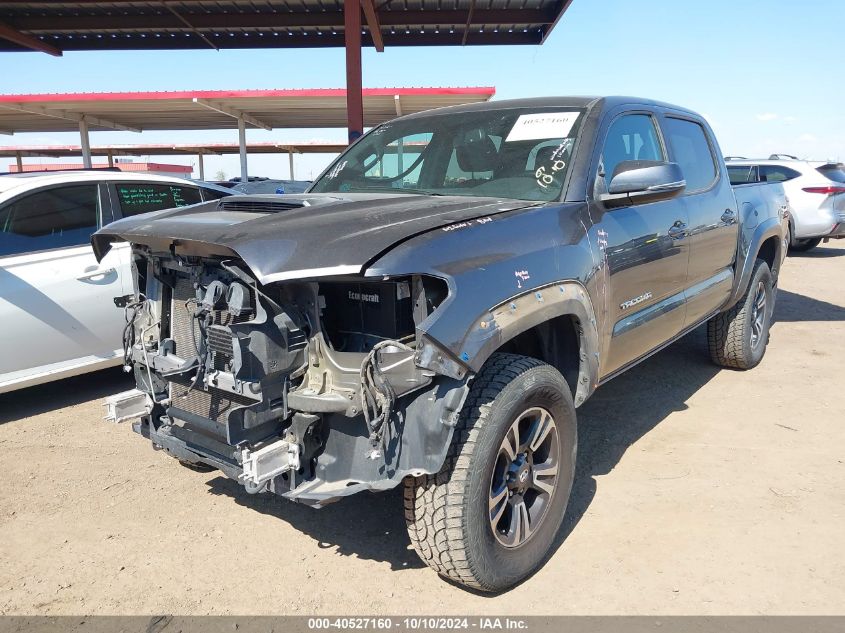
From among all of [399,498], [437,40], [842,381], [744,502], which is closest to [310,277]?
[399,498]

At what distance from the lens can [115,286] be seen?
15.6ft

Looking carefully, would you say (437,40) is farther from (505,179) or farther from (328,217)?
(328,217)

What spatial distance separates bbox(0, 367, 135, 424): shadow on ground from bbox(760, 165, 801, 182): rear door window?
11.7m

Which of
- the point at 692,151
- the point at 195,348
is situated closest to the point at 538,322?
the point at 195,348

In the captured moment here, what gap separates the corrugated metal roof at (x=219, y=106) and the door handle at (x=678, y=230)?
1173 cm

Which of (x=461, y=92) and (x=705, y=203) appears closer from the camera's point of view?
(x=705, y=203)

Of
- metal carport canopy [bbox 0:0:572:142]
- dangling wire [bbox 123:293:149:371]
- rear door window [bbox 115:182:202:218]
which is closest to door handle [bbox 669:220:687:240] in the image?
dangling wire [bbox 123:293:149:371]

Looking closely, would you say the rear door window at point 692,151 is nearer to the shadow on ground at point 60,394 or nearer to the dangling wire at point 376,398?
the dangling wire at point 376,398

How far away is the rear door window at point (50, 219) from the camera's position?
4.43 m

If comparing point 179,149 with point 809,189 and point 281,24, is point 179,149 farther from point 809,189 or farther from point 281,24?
point 809,189

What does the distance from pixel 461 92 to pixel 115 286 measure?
38.6ft

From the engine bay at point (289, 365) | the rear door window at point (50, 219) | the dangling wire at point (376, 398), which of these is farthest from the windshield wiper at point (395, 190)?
the rear door window at point (50, 219)

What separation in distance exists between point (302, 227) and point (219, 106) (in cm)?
1638

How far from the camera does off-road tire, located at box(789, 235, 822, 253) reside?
515 inches
